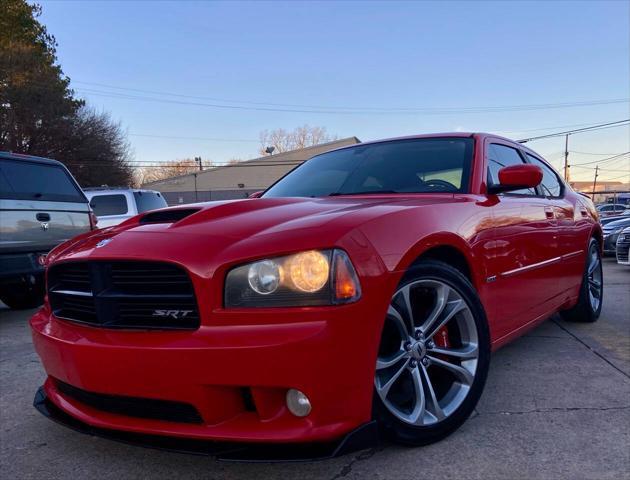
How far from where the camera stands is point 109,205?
34.8ft

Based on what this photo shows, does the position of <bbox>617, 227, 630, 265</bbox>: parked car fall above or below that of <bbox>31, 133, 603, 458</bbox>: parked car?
below

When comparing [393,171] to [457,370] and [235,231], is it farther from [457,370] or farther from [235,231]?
[235,231]

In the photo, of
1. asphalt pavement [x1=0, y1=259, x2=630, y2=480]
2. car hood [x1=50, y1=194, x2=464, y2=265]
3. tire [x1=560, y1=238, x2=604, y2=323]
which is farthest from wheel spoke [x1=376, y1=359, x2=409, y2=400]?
tire [x1=560, y1=238, x2=604, y2=323]

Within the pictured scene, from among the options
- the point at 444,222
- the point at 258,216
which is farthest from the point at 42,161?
the point at 444,222

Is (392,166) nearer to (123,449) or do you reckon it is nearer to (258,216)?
A: (258,216)

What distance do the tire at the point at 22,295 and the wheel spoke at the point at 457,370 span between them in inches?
219

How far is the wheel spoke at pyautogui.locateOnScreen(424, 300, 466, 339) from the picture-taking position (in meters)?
2.32

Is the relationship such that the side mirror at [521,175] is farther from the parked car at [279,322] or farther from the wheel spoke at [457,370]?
the wheel spoke at [457,370]

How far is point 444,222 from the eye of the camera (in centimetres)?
239

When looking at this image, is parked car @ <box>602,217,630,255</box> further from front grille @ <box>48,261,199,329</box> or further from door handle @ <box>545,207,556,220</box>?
front grille @ <box>48,261,199,329</box>

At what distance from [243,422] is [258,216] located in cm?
88

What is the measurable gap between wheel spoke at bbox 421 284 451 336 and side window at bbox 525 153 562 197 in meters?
2.02

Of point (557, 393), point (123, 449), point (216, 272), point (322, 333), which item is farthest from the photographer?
point (557, 393)

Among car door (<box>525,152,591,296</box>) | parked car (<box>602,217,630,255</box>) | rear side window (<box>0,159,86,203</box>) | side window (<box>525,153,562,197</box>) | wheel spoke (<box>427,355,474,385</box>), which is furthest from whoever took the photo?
parked car (<box>602,217,630,255</box>)
